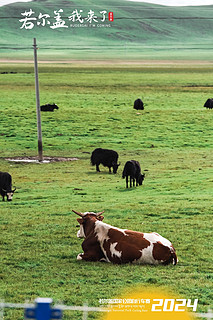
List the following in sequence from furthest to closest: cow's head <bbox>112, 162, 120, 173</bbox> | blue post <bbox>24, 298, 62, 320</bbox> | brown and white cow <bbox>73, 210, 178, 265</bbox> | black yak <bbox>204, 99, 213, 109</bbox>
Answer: black yak <bbox>204, 99, 213, 109</bbox>
cow's head <bbox>112, 162, 120, 173</bbox>
brown and white cow <bbox>73, 210, 178, 265</bbox>
blue post <bbox>24, 298, 62, 320</bbox>

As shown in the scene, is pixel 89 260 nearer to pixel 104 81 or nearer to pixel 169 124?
pixel 169 124

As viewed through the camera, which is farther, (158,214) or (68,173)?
(68,173)

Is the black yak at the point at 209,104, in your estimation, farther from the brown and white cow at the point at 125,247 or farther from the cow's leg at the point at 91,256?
the cow's leg at the point at 91,256

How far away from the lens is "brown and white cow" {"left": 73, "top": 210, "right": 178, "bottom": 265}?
11.1m

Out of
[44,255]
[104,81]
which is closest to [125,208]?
[44,255]

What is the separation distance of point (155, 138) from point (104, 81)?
190 ft

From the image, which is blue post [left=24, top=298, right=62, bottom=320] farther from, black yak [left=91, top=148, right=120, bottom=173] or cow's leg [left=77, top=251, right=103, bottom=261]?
black yak [left=91, top=148, right=120, bottom=173]

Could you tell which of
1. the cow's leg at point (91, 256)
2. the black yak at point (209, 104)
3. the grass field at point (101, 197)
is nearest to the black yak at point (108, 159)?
the grass field at point (101, 197)

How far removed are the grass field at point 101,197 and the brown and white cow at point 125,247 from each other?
22 centimetres

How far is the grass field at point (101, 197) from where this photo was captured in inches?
400

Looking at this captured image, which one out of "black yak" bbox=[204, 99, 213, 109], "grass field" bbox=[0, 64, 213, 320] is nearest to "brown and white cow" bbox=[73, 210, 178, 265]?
"grass field" bbox=[0, 64, 213, 320]

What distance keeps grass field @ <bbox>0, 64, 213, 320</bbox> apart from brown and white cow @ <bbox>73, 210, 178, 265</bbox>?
22cm

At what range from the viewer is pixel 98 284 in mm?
10008

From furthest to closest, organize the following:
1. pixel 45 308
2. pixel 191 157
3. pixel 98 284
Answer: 1. pixel 191 157
2. pixel 98 284
3. pixel 45 308
